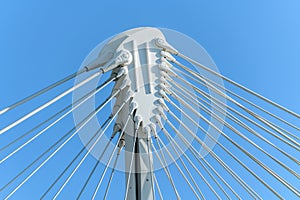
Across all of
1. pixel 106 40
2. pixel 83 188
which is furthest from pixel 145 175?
pixel 106 40

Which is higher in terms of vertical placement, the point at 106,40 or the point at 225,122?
the point at 106,40

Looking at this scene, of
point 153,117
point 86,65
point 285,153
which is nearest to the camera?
A: point 285,153

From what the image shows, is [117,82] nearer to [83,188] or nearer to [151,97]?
[151,97]

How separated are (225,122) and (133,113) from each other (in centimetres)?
87

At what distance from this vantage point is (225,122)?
12.1 feet

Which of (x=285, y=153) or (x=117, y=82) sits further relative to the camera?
(x=117, y=82)

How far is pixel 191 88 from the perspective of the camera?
3.98m

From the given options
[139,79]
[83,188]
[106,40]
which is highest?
[106,40]

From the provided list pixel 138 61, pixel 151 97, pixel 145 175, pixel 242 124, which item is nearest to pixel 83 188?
pixel 145 175

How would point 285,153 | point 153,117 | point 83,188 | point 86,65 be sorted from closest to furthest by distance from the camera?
point 285,153, point 83,188, point 153,117, point 86,65

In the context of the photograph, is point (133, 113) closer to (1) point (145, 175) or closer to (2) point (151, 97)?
(2) point (151, 97)

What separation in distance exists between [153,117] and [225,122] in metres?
0.68

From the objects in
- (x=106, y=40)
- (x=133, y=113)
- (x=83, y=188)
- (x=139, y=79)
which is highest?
(x=106, y=40)

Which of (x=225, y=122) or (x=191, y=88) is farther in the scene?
(x=191, y=88)
